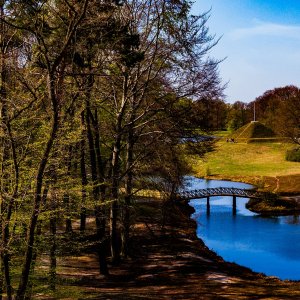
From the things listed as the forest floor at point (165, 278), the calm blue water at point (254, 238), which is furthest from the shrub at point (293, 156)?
the forest floor at point (165, 278)

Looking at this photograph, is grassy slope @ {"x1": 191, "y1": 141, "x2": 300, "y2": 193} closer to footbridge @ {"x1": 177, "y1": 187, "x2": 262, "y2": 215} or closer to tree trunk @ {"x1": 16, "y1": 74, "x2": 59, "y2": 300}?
footbridge @ {"x1": 177, "y1": 187, "x2": 262, "y2": 215}

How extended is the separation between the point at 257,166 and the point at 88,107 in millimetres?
59587

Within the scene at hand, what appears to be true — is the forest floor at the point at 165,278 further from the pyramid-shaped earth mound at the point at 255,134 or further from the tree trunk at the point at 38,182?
the pyramid-shaped earth mound at the point at 255,134

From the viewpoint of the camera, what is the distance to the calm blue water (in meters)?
29.4

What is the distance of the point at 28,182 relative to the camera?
13.3 m

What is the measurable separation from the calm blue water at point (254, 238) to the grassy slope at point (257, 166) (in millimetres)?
8239

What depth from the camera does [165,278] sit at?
66.0 feet

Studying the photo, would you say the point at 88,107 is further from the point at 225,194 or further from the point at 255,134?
the point at 255,134

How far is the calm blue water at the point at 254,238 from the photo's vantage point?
96.4 ft

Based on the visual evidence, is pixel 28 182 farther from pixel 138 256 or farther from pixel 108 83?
pixel 138 256

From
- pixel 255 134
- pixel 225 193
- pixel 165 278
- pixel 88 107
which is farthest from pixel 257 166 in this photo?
pixel 88 107

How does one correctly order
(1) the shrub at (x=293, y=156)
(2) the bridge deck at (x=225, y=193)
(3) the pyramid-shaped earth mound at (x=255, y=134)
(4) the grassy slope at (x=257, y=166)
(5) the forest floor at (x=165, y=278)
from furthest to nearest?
(3) the pyramid-shaped earth mound at (x=255, y=134) < (1) the shrub at (x=293, y=156) < (4) the grassy slope at (x=257, y=166) < (2) the bridge deck at (x=225, y=193) < (5) the forest floor at (x=165, y=278)

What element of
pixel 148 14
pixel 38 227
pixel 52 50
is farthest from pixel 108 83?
pixel 38 227

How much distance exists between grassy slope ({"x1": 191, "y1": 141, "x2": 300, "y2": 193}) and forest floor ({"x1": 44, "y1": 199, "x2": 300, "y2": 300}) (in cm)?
2365
